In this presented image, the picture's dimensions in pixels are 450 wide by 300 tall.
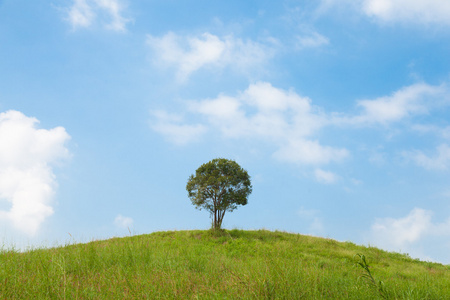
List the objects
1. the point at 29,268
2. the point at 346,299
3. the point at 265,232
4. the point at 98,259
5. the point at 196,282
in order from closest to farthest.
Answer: the point at 346,299
the point at 196,282
the point at 29,268
the point at 98,259
the point at 265,232

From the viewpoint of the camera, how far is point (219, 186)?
92.3 feet

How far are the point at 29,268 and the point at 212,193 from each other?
21.2 metres

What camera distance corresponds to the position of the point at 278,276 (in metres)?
5.20

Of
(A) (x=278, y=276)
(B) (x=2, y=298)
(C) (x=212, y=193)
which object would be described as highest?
(C) (x=212, y=193)

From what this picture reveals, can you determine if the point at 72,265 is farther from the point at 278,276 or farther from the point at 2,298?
the point at 278,276

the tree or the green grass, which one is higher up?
the tree

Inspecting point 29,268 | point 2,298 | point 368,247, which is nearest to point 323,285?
point 2,298

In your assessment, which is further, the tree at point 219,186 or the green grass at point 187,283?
the tree at point 219,186

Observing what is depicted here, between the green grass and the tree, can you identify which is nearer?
the green grass

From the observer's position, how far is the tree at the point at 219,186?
28016mm

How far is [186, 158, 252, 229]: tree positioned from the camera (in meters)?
28.0

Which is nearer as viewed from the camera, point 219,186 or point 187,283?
point 187,283

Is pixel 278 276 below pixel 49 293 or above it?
above

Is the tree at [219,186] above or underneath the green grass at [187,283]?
above
